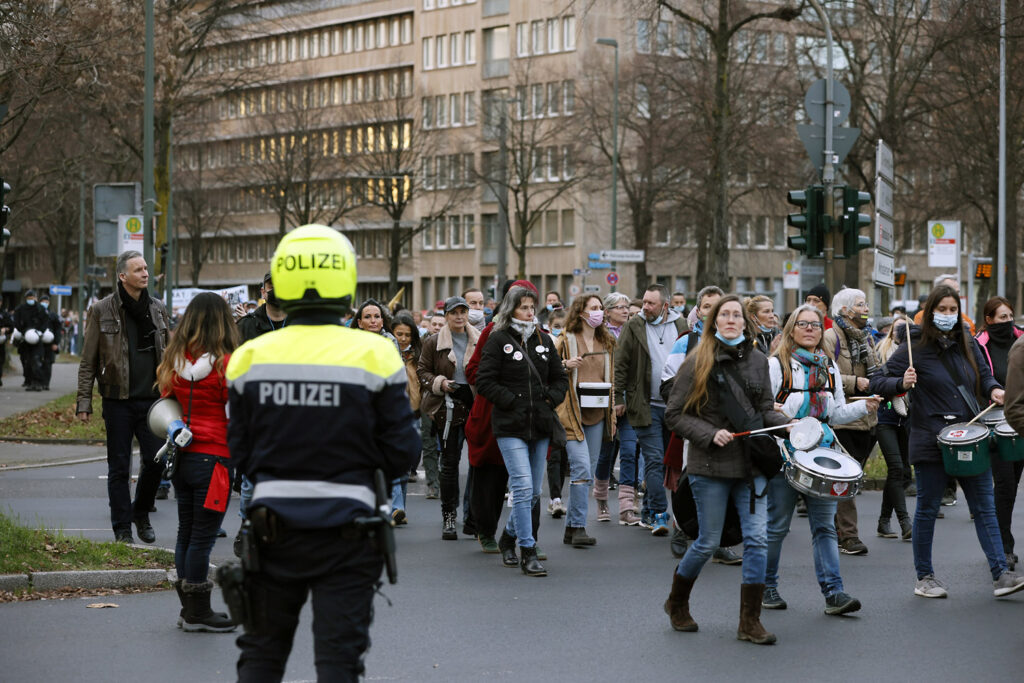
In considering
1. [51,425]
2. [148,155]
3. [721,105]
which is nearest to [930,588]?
[51,425]

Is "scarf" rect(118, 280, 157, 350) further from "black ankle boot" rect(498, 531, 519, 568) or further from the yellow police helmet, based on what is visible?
the yellow police helmet

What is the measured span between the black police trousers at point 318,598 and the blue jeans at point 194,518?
3.11 metres

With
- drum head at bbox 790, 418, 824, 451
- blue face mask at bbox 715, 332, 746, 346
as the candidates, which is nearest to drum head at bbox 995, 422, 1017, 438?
drum head at bbox 790, 418, 824, 451

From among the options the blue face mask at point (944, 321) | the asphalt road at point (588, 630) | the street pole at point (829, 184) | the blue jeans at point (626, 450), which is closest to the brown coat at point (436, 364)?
the blue jeans at point (626, 450)

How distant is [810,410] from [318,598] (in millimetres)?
4872

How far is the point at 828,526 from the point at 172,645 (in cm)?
374

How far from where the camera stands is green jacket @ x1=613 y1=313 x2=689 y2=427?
13055 millimetres

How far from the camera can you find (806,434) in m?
8.73

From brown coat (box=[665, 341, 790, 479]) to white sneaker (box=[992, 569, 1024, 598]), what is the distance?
2212 mm

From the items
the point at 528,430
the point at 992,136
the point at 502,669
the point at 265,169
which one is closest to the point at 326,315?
the point at 502,669

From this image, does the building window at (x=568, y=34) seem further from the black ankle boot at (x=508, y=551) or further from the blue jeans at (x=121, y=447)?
the black ankle boot at (x=508, y=551)

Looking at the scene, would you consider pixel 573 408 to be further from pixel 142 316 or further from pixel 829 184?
pixel 829 184

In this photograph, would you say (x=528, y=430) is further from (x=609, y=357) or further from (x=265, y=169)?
(x=265, y=169)

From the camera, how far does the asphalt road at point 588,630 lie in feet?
25.1
